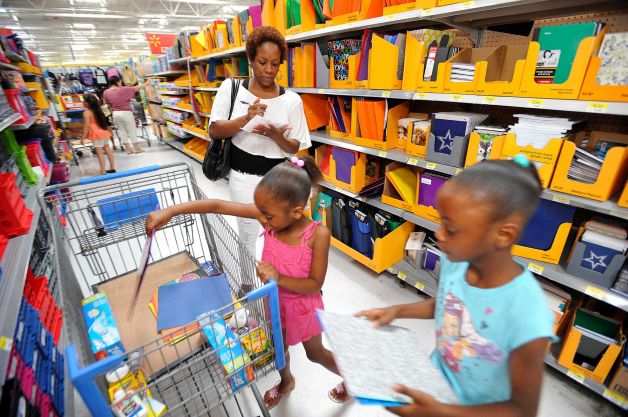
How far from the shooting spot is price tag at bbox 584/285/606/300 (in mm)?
1446

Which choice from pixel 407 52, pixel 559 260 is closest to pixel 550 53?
pixel 407 52

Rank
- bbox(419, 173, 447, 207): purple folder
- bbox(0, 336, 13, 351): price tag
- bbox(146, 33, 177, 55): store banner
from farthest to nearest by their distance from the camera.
Answer: bbox(146, 33, 177, 55): store banner
bbox(419, 173, 447, 207): purple folder
bbox(0, 336, 13, 351): price tag

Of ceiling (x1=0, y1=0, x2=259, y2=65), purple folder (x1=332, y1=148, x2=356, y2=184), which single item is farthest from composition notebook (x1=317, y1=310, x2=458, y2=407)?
ceiling (x1=0, y1=0, x2=259, y2=65)

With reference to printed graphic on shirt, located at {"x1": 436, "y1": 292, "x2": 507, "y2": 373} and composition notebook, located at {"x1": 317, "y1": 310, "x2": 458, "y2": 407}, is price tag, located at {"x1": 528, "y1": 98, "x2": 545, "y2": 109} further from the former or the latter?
composition notebook, located at {"x1": 317, "y1": 310, "x2": 458, "y2": 407}

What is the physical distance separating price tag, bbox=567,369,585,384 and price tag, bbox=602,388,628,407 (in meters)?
0.09

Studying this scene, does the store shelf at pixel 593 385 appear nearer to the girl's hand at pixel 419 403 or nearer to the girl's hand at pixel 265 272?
the girl's hand at pixel 419 403

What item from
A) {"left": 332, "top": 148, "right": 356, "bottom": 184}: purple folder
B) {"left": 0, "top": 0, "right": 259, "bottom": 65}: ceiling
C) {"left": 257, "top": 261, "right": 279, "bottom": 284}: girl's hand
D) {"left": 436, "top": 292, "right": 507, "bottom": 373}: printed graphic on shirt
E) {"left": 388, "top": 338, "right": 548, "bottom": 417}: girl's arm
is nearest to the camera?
{"left": 388, "top": 338, "right": 548, "bottom": 417}: girl's arm

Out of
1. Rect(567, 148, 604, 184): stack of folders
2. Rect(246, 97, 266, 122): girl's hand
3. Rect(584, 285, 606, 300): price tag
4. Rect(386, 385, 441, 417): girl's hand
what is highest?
Rect(246, 97, 266, 122): girl's hand

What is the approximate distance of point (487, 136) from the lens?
1717mm

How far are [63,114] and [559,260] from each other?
10533 millimetres

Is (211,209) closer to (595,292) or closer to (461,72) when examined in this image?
(461,72)

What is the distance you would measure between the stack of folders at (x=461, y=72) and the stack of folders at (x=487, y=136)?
0.29m

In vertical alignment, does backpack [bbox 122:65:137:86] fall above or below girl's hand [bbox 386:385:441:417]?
above

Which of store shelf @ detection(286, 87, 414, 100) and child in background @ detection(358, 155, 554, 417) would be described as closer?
child in background @ detection(358, 155, 554, 417)
